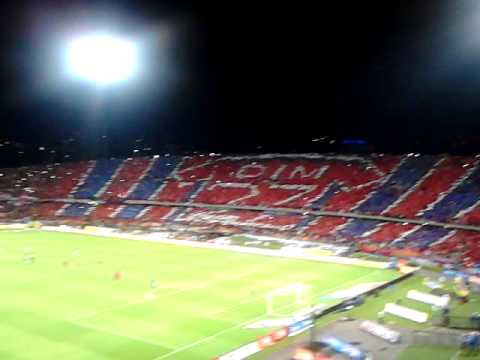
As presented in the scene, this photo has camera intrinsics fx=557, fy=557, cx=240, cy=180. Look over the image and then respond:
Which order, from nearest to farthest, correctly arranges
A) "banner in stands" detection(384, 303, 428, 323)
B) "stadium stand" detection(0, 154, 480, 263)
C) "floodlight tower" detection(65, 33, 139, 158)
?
1. "banner in stands" detection(384, 303, 428, 323)
2. "stadium stand" detection(0, 154, 480, 263)
3. "floodlight tower" detection(65, 33, 139, 158)

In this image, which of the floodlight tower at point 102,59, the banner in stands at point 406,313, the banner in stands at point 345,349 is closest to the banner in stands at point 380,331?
the banner in stands at point 345,349

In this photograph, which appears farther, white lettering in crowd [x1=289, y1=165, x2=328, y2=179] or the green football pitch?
white lettering in crowd [x1=289, y1=165, x2=328, y2=179]

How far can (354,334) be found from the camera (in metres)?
21.8

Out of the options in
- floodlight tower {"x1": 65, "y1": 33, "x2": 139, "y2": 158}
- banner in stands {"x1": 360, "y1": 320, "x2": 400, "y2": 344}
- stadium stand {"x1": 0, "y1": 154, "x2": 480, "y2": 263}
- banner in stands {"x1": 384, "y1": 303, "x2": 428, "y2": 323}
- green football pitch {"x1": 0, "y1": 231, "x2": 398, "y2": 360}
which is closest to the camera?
banner in stands {"x1": 360, "y1": 320, "x2": 400, "y2": 344}

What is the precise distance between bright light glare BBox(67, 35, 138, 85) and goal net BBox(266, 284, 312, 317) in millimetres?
32587

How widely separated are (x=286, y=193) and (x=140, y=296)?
2807 cm

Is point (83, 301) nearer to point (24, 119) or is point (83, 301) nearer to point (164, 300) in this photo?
point (164, 300)

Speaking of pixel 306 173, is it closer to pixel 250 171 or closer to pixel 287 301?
pixel 250 171

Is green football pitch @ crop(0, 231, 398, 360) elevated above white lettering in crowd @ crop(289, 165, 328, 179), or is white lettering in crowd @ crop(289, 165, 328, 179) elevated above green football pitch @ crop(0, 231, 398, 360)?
white lettering in crowd @ crop(289, 165, 328, 179)

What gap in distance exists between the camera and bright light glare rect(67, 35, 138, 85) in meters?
52.5

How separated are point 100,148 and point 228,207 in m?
29.3

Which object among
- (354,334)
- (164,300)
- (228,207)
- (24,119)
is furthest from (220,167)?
(354,334)

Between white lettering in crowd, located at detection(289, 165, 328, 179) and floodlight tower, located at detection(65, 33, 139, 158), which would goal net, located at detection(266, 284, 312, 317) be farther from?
floodlight tower, located at detection(65, 33, 139, 158)

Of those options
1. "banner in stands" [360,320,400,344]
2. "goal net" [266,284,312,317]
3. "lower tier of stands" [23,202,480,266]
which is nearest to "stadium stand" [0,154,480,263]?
"lower tier of stands" [23,202,480,266]
